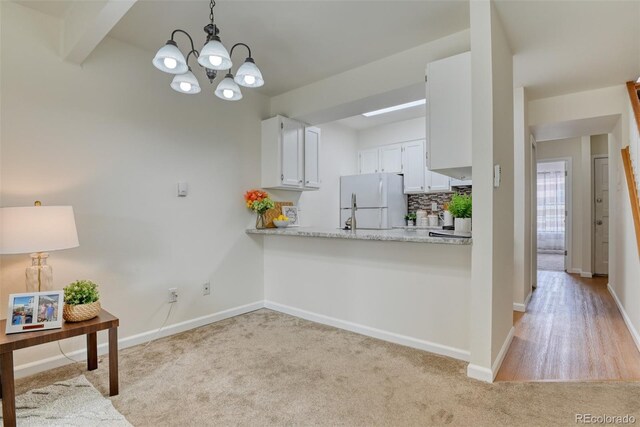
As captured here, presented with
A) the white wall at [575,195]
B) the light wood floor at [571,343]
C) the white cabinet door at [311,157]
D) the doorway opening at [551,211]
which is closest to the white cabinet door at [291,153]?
the white cabinet door at [311,157]

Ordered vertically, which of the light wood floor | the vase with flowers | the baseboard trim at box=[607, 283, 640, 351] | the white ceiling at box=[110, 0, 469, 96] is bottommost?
the light wood floor

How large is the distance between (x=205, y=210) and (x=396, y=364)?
219 centimetres

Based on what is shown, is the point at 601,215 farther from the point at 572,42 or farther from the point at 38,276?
the point at 38,276

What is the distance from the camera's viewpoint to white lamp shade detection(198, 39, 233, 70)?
5.74 ft

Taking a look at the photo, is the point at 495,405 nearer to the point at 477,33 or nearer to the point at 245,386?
the point at 245,386

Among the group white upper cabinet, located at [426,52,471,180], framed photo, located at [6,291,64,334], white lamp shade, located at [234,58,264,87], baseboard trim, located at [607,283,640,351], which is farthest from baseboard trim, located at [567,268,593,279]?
framed photo, located at [6,291,64,334]

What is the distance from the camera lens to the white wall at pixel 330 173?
5060 mm

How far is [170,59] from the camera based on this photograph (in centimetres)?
188

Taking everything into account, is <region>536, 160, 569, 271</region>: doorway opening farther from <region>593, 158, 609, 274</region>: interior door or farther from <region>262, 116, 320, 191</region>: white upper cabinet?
<region>262, 116, 320, 191</region>: white upper cabinet

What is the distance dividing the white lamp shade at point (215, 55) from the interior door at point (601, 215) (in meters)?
6.57

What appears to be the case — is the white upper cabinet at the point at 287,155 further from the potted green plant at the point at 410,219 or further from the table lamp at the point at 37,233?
the potted green plant at the point at 410,219

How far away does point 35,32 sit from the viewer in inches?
89.2

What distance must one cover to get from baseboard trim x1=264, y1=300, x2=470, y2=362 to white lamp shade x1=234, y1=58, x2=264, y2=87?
218cm

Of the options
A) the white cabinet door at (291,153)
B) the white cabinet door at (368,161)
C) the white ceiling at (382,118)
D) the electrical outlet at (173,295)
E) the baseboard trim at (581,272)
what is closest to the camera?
the electrical outlet at (173,295)
